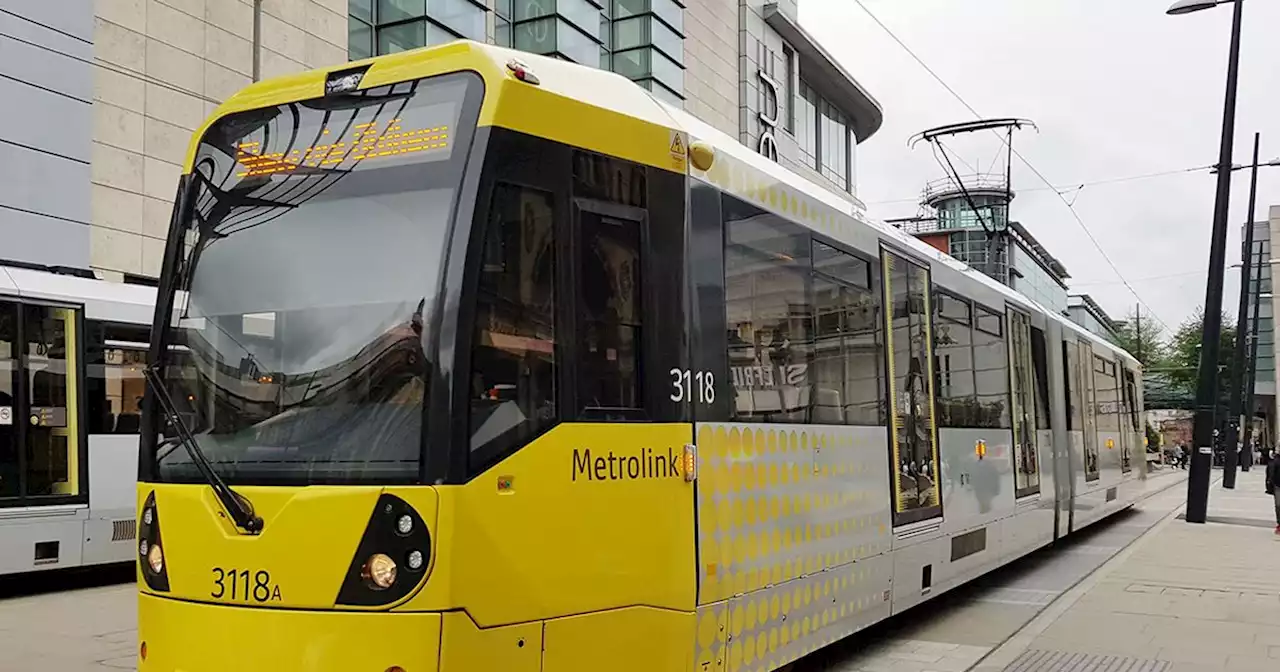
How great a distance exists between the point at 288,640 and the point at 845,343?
4416 millimetres

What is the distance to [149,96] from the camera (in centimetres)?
1989

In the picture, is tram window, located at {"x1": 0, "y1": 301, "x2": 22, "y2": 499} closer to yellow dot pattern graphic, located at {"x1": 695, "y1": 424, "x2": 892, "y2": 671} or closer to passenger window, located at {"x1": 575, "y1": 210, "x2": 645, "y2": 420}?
yellow dot pattern graphic, located at {"x1": 695, "y1": 424, "x2": 892, "y2": 671}

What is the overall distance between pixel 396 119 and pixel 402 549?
1868 millimetres

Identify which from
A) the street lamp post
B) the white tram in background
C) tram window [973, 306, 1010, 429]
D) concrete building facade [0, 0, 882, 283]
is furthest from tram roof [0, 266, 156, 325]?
the street lamp post

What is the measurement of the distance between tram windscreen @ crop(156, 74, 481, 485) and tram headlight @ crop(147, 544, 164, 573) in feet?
1.06

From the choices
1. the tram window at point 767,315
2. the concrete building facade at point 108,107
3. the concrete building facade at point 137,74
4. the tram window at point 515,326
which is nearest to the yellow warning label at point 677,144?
the tram window at point 767,315

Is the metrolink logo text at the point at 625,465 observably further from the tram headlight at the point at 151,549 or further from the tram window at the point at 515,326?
the tram headlight at the point at 151,549

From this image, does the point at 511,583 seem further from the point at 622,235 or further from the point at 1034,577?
the point at 1034,577

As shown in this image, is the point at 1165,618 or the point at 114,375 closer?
the point at 1165,618

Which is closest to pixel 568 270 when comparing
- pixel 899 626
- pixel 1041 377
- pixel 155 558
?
pixel 155 558

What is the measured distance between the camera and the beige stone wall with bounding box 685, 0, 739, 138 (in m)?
35.1

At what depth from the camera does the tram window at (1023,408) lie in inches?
500

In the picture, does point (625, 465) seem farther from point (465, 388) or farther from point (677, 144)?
point (677, 144)

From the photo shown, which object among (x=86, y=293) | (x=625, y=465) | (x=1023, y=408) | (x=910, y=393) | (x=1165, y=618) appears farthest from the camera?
(x=1023, y=408)
